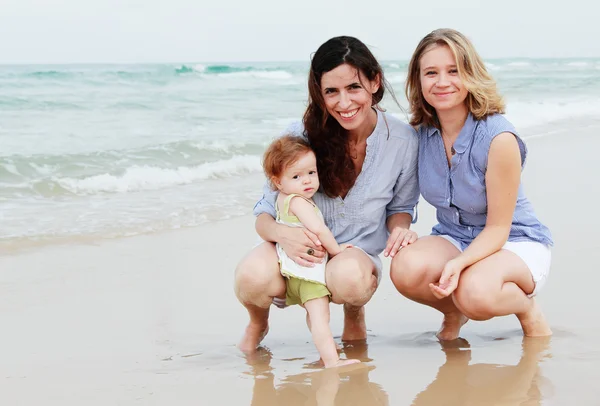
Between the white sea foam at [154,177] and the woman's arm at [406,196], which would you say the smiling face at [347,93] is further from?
the white sea foam at [154,177]

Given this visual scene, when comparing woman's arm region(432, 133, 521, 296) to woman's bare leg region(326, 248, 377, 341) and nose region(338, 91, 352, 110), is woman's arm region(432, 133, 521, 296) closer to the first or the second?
woman's bare leg region(326, 248, 377, 341)

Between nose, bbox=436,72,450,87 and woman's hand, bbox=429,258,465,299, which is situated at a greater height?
nose, bbox=436,72,450,87

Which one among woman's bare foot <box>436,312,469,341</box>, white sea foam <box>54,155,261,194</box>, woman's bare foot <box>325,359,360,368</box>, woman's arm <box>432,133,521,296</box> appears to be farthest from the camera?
white sea foam <box>54,155,261,194</box>

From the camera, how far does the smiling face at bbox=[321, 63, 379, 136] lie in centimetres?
335

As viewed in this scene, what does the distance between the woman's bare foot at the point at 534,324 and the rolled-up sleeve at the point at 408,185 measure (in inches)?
26.6

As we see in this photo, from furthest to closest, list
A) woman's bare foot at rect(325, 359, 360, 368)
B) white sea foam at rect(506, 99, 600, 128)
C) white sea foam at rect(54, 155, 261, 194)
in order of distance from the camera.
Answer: white sea foam at rect(506, 99, 600, 128), white sea foam at rect(54, 155, 261, 194), woman's bare foot at rect(325, 359, 360, 368)

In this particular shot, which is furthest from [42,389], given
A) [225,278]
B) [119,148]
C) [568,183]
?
[119,148]

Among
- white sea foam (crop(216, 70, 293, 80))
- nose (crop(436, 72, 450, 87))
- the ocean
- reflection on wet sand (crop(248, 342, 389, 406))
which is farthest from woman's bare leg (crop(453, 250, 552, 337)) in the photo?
white sea foam (crop(216, 70, 293, 80))

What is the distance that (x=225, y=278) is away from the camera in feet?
15.0

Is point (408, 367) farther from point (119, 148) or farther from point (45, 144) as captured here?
point (45, 144)

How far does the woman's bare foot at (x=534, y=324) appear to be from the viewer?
3408 mm

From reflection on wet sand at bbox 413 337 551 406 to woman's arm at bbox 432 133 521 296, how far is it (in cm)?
33

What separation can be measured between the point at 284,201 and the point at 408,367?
0.89 metres

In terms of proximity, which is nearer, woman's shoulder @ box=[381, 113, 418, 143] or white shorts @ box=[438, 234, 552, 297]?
white shorts @ box=[438, 234, 552, 297]
